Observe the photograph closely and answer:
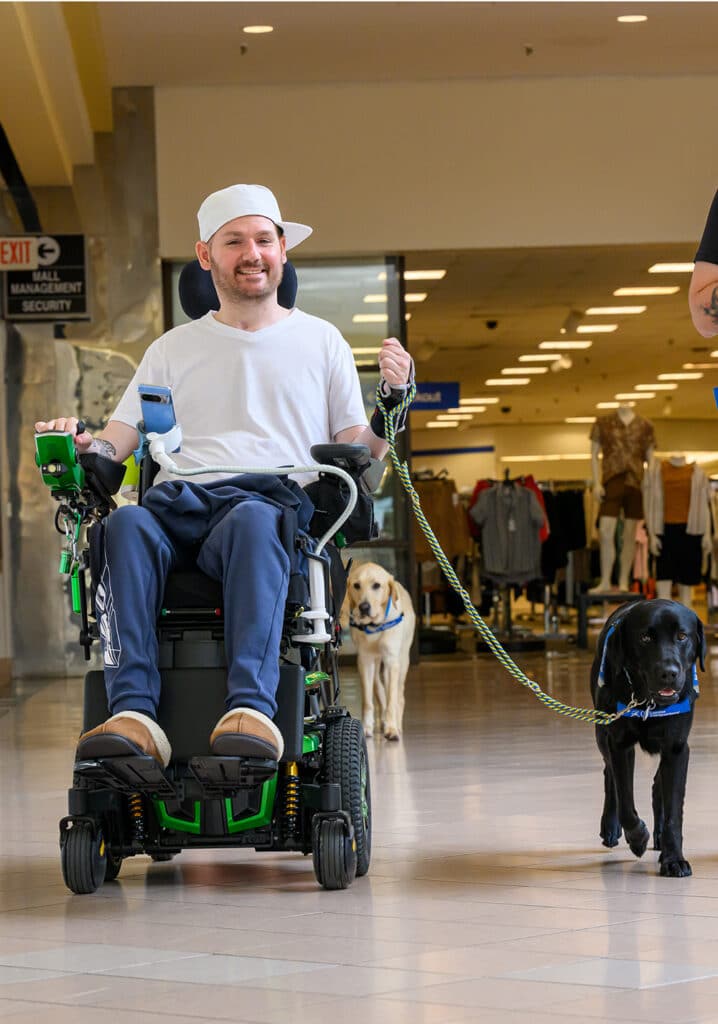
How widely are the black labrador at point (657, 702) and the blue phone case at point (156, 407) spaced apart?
1157mm

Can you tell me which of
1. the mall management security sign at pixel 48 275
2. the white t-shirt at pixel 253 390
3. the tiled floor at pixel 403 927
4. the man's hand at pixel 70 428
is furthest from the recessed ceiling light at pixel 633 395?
the man's hand at pixel 70 428

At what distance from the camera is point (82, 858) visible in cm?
342

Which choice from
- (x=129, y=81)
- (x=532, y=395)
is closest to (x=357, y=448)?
(x=129, y=81)

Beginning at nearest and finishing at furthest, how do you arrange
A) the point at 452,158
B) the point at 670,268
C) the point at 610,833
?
the point at 610,833 < the point at 452,158 < the point at 670,268

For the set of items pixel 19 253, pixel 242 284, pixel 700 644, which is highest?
pixel 19 253

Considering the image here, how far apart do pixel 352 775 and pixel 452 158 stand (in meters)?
9.20

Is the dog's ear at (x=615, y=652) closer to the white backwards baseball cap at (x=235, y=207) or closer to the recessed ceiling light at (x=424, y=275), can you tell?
the white backwards baseball cap at (x=235, y=207)

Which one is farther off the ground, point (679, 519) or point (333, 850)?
point (679, 519)

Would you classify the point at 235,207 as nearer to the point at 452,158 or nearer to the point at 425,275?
the point at 452,158

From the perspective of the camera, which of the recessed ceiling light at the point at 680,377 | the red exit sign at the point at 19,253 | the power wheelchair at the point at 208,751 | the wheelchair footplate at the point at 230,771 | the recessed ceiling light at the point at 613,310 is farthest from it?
the recessed ceiling light at the point at 680,377

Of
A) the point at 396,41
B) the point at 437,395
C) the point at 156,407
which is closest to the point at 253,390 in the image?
the point at 156,407

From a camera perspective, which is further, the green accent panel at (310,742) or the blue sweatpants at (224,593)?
the green accent panel at (310,742)

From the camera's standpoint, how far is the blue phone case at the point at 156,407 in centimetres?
355

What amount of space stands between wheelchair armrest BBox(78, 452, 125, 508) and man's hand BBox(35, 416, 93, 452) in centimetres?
3
